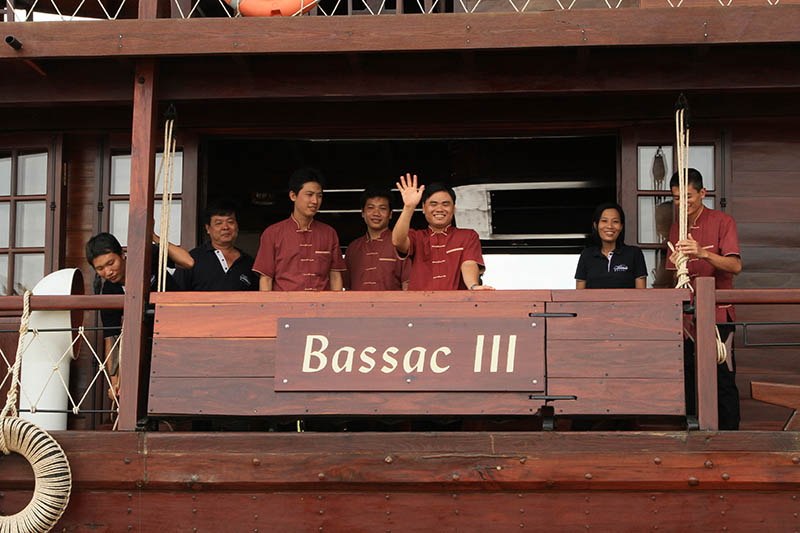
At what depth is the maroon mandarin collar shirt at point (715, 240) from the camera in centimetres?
619

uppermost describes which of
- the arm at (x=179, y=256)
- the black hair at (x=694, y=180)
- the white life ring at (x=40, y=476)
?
the black hair at (x=694, y=180)

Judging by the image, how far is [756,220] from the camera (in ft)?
22.7

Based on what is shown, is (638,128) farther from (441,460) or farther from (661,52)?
→ (441,460)

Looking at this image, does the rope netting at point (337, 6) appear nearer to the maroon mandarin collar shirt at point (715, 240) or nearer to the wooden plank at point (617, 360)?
the maroon mandarin collar shirt at point (715, 240)

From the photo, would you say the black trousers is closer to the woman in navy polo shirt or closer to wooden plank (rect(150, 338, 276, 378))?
the woman in navy polo shirt

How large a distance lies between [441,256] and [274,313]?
1.29 m

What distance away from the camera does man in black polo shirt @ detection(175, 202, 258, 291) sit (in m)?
6.57

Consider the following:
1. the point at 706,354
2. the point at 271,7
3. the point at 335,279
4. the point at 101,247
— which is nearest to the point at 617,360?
the point at 706,354

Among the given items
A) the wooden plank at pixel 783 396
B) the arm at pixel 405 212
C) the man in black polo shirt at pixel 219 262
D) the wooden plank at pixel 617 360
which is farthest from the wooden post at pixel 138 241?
the wooden plank at pixel 783 396

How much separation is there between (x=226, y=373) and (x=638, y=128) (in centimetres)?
369

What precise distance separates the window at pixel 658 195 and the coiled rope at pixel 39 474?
4.31m

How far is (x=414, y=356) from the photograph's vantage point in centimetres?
538

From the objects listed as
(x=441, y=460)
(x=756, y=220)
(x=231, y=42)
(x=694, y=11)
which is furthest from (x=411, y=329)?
(x=756, y=220)

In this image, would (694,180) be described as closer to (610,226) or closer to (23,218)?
(610,226)
